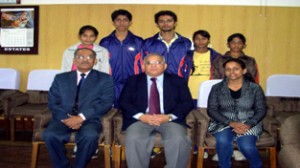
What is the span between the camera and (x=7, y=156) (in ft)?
11.4

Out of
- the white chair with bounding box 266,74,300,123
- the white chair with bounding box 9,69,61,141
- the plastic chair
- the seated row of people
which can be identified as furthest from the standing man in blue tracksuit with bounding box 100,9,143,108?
the white chair with bounding box 266,74,300,123

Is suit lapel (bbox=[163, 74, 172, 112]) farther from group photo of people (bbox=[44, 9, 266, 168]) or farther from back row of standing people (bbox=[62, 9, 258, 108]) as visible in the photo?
back row of standing people (bbox=[62, 9, 258, 108])

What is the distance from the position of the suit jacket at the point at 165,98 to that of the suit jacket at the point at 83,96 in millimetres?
188

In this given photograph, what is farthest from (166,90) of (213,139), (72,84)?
(72,84)

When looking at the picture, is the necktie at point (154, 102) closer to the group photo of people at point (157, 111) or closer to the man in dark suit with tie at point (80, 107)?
the group photo of people at point (157, 111)

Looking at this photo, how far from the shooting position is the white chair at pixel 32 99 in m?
3.92

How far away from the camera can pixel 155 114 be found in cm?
290

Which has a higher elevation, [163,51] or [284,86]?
[163,51]

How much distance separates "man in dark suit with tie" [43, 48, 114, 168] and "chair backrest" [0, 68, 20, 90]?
5.81 ft

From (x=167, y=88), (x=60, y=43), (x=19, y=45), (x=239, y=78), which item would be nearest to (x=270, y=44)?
(x=239, y=78)

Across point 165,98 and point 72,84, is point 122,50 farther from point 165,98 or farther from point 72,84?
point 165,98

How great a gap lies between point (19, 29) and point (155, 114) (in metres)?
3.08

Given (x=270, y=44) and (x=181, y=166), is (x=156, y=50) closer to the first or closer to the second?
(x=181, y=166)

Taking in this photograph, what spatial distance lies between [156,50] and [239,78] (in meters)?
1.09
